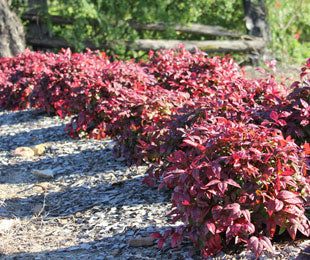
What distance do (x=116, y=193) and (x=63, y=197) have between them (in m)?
0.53

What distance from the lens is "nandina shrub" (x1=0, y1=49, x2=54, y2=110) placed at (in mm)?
7059

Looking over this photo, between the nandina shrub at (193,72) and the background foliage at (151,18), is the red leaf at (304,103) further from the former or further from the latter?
the background foliage at (151,18)

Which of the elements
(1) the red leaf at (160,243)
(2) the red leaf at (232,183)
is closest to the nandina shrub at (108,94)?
(1) the red leaf at (160,243)

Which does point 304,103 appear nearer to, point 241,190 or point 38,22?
point 241,190

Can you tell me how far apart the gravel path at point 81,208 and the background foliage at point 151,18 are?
4622 millimetres

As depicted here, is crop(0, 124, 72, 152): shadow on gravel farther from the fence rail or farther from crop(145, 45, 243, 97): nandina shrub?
the fence rail

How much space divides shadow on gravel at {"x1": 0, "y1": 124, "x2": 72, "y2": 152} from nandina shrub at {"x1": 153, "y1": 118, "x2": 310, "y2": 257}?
3326 millimetres

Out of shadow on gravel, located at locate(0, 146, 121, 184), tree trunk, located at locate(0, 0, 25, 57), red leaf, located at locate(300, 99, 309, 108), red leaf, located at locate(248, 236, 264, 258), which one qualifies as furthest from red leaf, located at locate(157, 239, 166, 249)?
tree trunk, located at locate(0, 0, 25, 57)

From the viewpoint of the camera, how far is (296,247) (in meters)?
2.52

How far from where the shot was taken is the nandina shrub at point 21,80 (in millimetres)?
7059

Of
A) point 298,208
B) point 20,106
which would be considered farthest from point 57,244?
point 20,106

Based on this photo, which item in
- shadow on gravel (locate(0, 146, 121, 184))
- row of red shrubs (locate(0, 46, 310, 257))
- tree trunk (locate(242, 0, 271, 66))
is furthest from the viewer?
tree trunk (locate(242, 0, 271, 66))

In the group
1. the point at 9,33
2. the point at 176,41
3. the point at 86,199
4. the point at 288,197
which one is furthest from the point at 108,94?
the point at 176,41

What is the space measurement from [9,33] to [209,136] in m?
7.38
